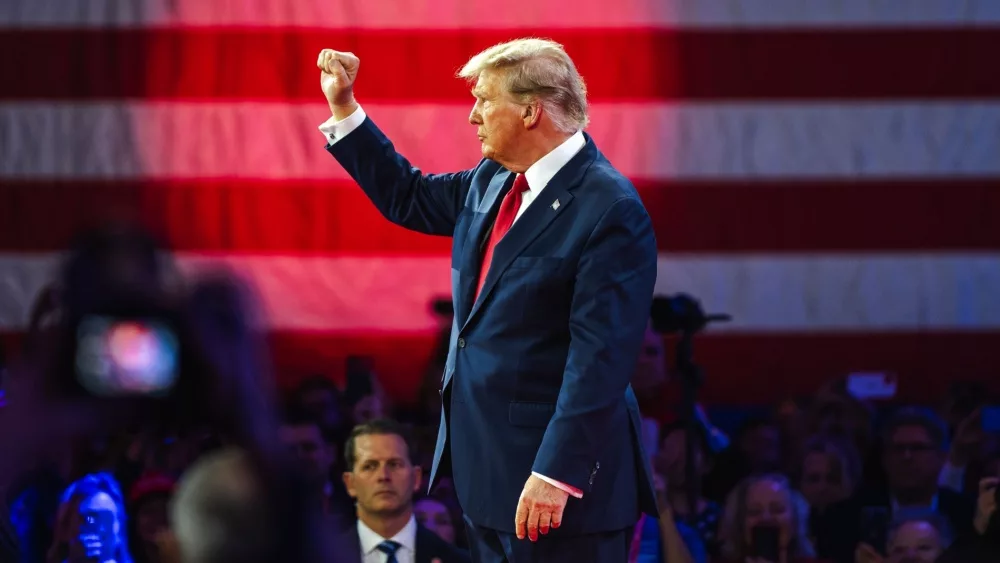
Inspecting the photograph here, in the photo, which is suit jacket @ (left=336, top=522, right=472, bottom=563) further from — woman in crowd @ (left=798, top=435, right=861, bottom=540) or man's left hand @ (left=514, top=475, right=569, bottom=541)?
man's left hand @ (left=514, top=475, right=569, bottom=541)

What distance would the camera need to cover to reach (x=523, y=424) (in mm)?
1938

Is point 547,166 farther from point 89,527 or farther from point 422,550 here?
point 89,527

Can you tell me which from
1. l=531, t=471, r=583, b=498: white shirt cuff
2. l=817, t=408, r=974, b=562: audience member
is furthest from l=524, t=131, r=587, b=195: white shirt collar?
l=817, t=408, r=974, b=562: audience member

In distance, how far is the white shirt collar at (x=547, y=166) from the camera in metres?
1.98

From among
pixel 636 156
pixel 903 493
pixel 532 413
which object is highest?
pixel 636 156

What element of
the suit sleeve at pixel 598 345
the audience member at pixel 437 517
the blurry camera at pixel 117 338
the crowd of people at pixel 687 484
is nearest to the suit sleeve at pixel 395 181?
the suit sleeve at pixel 598 345

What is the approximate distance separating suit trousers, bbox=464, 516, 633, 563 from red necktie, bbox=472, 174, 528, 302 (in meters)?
0.36

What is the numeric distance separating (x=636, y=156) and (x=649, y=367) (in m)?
0.85

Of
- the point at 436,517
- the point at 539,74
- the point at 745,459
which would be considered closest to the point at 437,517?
the point at 436,517

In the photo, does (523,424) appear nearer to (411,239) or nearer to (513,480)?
(513,480)

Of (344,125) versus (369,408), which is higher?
(344,125)

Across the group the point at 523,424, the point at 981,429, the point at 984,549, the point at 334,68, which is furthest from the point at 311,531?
the point at 981,429

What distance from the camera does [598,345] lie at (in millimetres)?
1850

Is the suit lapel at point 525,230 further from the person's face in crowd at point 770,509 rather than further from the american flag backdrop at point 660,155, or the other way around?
the american flag backdrop at point 660,155
